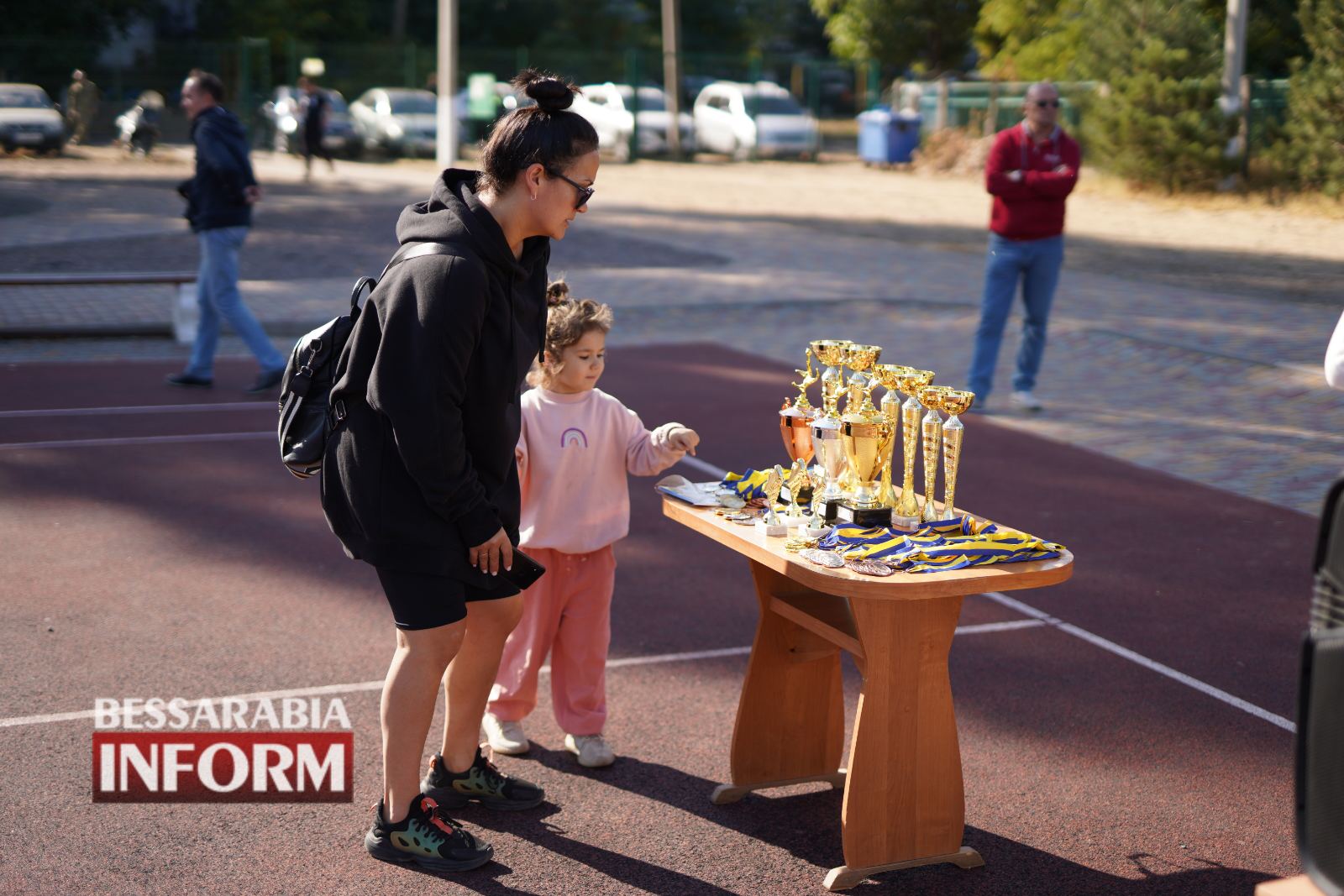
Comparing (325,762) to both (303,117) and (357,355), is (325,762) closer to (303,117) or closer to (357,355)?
(357,355)

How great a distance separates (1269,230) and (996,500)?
17.1 metres

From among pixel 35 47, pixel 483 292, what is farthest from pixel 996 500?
pixel 35 47

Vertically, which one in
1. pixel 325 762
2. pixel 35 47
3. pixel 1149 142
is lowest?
pixel 325 762

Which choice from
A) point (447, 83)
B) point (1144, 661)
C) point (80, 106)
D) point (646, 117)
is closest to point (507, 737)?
point (1144, 661)

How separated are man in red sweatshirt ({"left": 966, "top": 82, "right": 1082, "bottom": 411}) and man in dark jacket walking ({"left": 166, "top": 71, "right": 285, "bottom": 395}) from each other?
5023 mm

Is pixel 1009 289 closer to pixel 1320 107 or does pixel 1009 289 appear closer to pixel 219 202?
pixel 219 202

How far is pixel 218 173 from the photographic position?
9828mm

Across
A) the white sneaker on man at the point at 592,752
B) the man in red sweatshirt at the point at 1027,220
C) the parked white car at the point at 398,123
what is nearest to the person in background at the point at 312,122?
the parked white car at the point at 398,123

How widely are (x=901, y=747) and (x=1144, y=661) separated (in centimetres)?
220

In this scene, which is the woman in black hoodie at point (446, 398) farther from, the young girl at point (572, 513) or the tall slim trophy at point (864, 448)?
the tall slim trophy at point (864, 448)

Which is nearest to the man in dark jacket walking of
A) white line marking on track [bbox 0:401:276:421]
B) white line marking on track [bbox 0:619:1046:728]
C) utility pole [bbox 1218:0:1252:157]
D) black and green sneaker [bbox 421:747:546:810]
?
white line marking on track [bbox 0:401:276:421]

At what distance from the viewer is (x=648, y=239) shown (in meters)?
20.8

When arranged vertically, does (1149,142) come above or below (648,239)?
above

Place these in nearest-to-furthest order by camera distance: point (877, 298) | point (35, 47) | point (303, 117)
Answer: point (877, 298) → point (303, 117) → point (35, 47)
